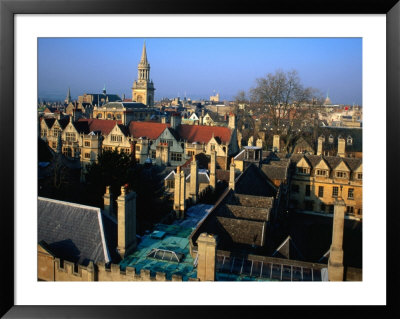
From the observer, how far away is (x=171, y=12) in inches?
309

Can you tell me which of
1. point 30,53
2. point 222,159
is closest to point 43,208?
point 30,53

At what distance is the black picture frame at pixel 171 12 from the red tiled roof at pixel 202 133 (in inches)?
1004

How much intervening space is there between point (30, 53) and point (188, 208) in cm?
1035

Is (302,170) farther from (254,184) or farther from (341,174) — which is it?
(254,184)

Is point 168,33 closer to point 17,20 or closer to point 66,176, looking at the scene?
point 17,20

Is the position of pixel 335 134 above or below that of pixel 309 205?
above

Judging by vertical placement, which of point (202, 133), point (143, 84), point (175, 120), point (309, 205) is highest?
point (143, 84)

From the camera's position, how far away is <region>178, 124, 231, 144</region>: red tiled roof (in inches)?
1343

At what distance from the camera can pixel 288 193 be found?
2555 centimetres

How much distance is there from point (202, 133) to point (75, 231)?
997 inches

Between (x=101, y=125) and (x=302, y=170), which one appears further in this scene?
(x=101, y=125)

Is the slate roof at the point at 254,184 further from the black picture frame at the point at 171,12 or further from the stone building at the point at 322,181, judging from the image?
the black picture frame at the point at 171,12

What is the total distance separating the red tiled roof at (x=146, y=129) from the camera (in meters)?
36.6

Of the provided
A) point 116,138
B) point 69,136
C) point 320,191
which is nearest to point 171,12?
point 320,191
